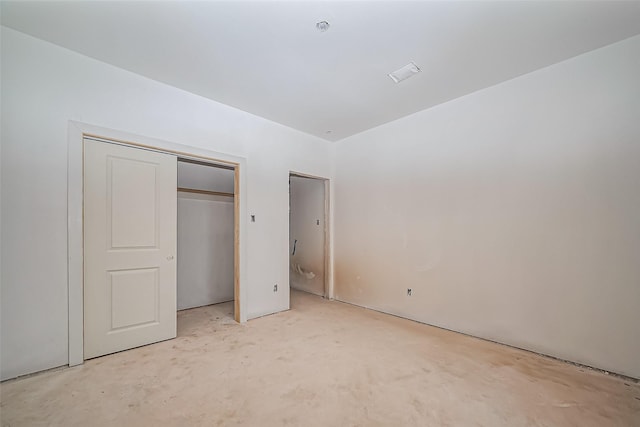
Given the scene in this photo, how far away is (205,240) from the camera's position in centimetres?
420

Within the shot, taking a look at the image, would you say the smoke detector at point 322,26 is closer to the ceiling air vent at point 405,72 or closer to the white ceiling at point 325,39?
the white ceiling at point 325,39

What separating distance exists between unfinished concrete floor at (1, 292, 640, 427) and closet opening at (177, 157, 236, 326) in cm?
132

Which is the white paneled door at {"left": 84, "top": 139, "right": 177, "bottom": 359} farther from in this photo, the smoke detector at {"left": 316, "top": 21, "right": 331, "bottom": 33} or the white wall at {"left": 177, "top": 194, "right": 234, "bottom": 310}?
the smoke detector at {"left": 316, "top": 21, "right": 331, "bottom": 33}

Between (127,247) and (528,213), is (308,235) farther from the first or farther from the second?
(528,213)

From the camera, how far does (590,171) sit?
2314 mm

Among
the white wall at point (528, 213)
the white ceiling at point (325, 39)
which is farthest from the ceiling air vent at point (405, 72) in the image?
the white wall at point (528, 213)

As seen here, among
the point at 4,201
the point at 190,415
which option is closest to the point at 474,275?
the point at 190,415

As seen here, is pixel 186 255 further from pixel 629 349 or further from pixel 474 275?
pixel 629 349

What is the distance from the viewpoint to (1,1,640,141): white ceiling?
1.86 metres

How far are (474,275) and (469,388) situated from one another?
128 cm

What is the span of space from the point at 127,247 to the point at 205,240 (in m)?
1.58

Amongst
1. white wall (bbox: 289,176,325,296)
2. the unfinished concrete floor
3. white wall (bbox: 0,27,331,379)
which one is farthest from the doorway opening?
white wall (bbox: 0,27,331,379)

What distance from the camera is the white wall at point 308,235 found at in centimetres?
481

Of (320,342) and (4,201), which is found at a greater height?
(4,201)
